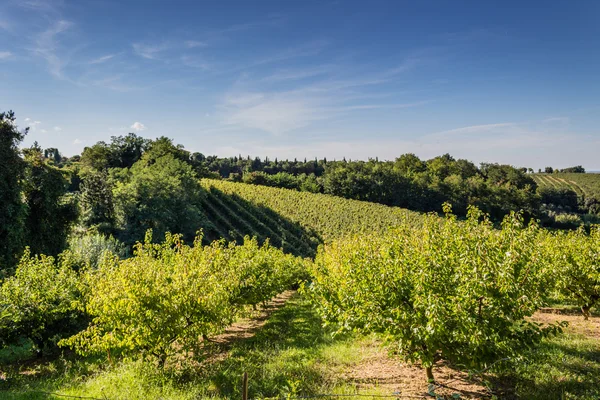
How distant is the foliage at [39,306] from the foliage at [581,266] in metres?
19.0

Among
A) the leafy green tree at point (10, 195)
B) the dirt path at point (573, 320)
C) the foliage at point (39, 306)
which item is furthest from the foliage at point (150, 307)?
the leafy green tree at point (10, 195)

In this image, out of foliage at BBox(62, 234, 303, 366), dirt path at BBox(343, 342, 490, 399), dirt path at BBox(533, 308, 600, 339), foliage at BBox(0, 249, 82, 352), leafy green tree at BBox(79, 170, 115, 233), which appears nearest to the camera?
dirt path at BBox(343, 342, 490, 399)

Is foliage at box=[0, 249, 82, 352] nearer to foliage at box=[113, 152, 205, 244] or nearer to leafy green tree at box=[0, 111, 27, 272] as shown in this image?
leafy green tree at box=[0, 111, 27, 272]

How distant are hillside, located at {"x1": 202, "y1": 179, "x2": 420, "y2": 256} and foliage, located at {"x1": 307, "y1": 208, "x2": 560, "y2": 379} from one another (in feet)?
133

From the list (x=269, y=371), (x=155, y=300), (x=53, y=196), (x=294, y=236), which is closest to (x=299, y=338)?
(x=269, y=371)

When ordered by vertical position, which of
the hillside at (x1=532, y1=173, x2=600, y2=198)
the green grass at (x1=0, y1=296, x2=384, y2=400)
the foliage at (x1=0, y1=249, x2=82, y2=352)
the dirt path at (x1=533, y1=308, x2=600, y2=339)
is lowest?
the dirt path at (x1=533, y1=308, x2=600, y2=339)

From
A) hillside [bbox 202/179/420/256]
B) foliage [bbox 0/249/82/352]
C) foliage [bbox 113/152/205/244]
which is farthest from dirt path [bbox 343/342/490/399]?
hillside [bbox 202/179/420/256]

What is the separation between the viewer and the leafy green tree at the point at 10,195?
21.5 meters

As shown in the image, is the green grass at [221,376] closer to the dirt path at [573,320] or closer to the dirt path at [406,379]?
the dirt path at [406,379]

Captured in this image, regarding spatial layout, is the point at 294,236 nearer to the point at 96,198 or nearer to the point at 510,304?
the point at 96,198

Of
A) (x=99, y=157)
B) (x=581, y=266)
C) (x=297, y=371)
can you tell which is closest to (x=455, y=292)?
(x=297, y=371)

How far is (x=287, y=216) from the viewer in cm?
5778

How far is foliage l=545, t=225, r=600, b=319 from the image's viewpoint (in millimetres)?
13719

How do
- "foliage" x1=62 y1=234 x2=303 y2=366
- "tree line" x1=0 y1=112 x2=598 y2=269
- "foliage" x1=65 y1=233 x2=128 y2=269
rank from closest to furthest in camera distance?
"foliage" x1=62 y1=234 x2=303 y2=366 → "foliage" x1=65 y1=233 x2=128 y2=269 → "tree line" x1=0 y1=112 x2=598 y2=269
